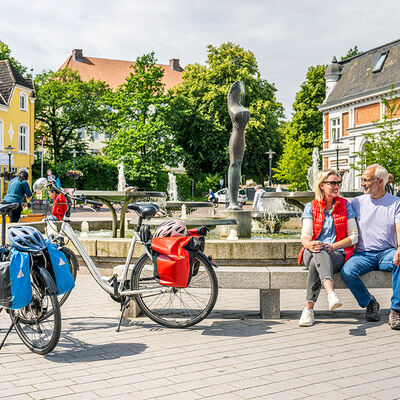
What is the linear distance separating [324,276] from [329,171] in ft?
3.64

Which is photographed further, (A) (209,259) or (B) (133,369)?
(A) (209,259)

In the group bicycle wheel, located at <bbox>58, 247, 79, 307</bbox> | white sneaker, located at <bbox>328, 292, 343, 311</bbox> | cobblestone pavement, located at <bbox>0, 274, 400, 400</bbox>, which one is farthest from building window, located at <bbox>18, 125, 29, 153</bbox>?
white sneaker, located at <bbox>328, 292, 343, 311</bbox>

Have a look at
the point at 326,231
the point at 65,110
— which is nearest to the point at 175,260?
the point at 326,231

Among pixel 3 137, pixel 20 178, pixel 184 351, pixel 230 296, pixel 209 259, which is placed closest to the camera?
pixel 184 351

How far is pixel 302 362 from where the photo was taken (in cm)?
458

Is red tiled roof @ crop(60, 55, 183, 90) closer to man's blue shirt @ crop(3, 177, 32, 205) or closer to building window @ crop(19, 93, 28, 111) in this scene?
building window @ crop(19, 93, 28, 111)

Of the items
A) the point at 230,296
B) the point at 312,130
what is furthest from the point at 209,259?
the point at 312,130

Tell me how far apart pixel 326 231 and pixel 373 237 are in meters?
0.49

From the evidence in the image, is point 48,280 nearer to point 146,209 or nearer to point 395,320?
point 146,209

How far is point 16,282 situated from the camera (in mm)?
4805

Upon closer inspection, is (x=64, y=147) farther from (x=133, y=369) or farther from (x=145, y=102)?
(x=133, y=369)

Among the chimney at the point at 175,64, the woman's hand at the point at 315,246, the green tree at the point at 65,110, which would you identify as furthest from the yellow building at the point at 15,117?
the chimney at the point at 175,64

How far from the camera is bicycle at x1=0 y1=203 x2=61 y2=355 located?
4.77 m

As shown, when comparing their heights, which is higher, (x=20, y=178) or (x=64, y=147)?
(x=64, y=147)
